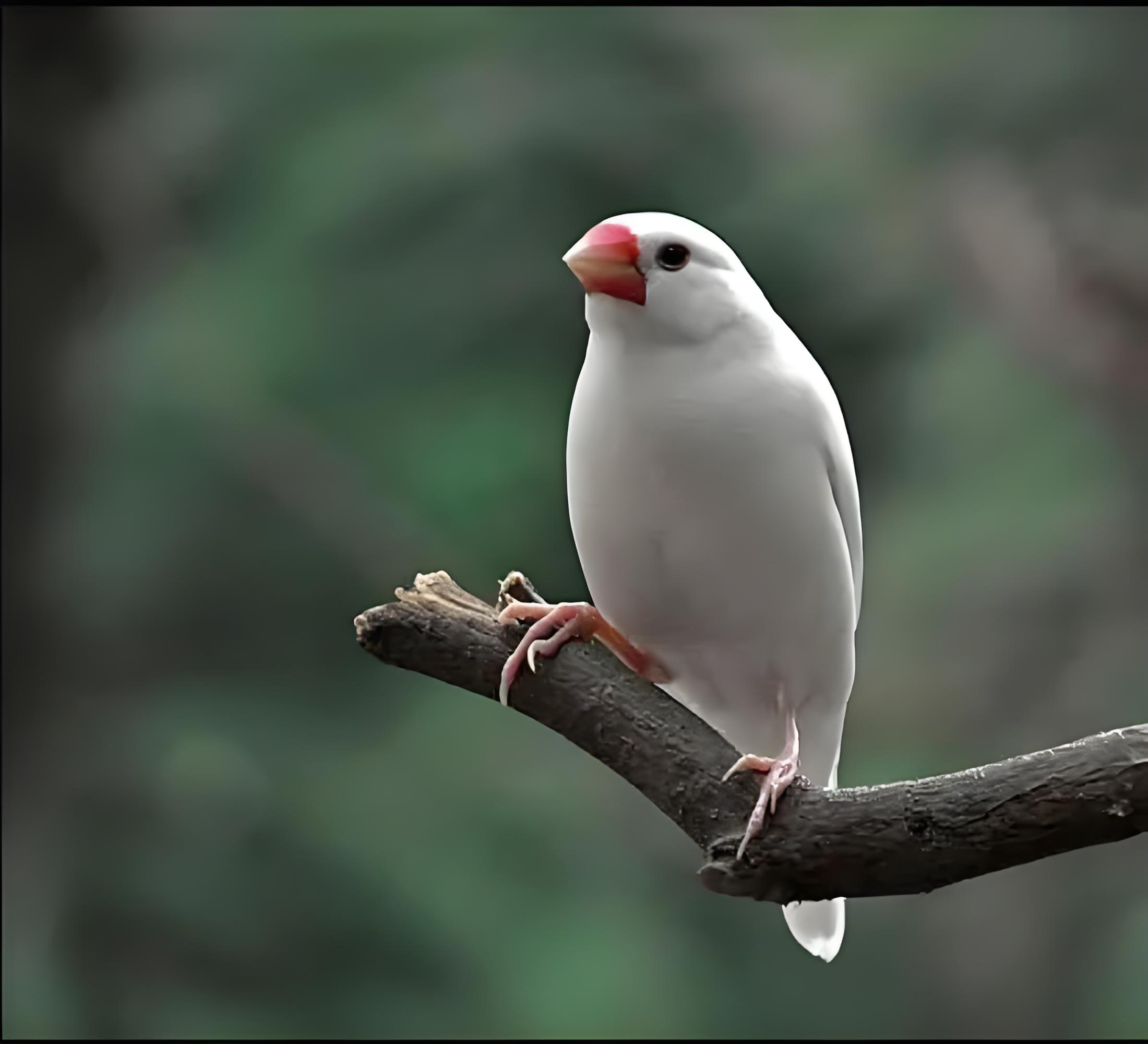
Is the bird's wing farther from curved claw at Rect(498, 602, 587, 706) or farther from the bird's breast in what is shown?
curved claw at Rect(498, 602, 587, 706)

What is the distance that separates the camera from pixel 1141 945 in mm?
2768

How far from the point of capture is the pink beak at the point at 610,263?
3.58 feet

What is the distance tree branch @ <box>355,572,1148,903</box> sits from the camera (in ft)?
3.16

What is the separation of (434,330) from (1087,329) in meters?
1.55

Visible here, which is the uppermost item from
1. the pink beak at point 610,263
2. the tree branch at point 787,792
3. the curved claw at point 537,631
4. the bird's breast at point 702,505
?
the pink beak at point 610,263

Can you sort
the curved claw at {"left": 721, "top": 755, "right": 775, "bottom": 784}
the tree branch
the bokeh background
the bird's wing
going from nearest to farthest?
1. the tree branch
2. the curved claw at {"left": 721, "top": 755, "right": 775, "bottom": 784}
3. the bird's wing
4. the bokeh background

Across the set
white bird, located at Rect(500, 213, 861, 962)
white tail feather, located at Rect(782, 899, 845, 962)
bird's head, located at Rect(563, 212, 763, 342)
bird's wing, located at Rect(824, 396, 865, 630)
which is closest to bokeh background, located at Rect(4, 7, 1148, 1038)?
white tail feather, located at Rect(782, 899, 845, 962)

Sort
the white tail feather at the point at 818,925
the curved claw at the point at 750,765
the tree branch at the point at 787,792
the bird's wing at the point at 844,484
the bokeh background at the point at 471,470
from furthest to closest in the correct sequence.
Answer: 1. the bokeh background at the point at 471,470
2. the white tail feather at the point at 818,925
3. the bird's wing at the point at 844,484
4. the curved claw at the point at 750,765
5. the tree branch at the point at 787,792

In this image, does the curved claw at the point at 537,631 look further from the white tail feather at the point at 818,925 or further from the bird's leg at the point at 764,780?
the white tail feather at the point at 818,925

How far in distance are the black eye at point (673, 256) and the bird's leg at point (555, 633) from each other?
12.2 inches

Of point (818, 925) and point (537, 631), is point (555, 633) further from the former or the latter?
point (818, 925)

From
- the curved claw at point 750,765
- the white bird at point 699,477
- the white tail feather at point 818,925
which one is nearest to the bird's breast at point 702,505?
the white bird at point 699,477

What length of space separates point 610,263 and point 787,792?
455mm

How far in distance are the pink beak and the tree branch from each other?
0.29m
